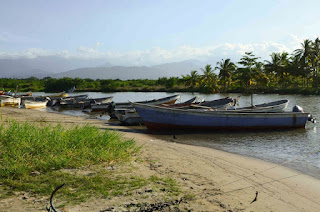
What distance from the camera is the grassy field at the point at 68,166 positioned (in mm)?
5090

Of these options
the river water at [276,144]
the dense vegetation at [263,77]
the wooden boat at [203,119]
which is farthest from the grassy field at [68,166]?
the dense vegetation at [263,77]

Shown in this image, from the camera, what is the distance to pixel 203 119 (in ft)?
54.2

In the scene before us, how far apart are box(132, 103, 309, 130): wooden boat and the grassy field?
8.90m

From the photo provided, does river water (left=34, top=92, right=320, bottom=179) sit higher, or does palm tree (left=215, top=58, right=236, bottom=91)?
palm tree (left=215, top=58, right=236, bottom=91)

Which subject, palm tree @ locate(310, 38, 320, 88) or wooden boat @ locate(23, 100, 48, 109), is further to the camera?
palm tree @ locate(310, 38, 320, 88)

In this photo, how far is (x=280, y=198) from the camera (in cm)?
584

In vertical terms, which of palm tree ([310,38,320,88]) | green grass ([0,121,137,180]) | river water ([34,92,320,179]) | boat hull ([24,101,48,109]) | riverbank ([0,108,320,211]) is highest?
palm tree ([310,38,320,88])

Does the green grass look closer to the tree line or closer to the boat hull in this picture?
the boat hull

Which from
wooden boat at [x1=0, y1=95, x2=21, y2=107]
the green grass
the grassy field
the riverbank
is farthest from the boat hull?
the riverbank

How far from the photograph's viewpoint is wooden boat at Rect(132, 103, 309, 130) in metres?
16.5

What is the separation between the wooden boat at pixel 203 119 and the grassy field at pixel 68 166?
8.90m

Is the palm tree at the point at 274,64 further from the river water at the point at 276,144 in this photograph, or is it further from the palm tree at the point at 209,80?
the river water at the point at 276,144

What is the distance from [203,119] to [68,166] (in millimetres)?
11361

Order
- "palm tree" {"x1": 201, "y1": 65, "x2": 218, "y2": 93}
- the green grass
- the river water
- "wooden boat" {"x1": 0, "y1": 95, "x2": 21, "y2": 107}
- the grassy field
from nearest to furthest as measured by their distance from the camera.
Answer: the grassy field < the green grass < the river water < "wooden boat" {"x1": 0, "y1": 95, "x2": 21, "y2": 107} < "palm tree" {"x1": 201, "y1": 65, "x2": 218, "y2": 93}
